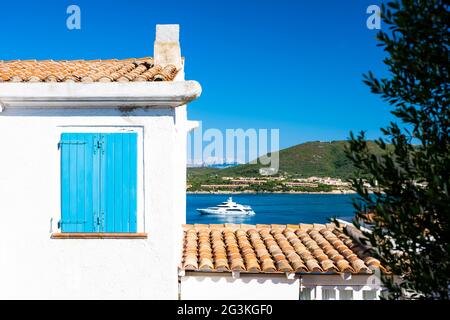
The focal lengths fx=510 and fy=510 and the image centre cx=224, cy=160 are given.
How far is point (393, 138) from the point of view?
444 cm

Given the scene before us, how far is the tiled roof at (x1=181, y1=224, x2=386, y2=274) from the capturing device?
8.51 metres

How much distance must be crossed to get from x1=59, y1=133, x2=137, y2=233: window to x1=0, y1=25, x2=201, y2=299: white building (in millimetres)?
15

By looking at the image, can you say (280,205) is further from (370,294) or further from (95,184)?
(95,184)

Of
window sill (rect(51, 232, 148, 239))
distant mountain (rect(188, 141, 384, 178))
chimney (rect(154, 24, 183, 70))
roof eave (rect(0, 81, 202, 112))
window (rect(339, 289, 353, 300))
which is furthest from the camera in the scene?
distant mountain (rect(188, 141, 384, 178))

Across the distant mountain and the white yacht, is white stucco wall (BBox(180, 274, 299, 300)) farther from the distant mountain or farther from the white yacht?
the white yacht

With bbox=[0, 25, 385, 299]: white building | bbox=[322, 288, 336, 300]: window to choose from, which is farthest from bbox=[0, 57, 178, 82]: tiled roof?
bbox=[322, 288, 336, 300]: window

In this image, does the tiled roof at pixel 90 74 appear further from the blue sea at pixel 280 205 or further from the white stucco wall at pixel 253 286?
the blue sea at pixel 280 205

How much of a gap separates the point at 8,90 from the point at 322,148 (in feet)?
304

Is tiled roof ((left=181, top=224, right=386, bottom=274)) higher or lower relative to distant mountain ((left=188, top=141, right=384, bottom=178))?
lower

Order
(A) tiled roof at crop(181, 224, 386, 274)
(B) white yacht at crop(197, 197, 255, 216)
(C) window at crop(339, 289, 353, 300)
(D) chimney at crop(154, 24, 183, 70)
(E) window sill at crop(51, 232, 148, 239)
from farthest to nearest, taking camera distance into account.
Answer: (B) white yacht at crop(197, 197, 255, 216), (D) chimney at crop(154, 24, 183, 70), (C) window at crop(339, 289, 353, 300), (A) tiled roof at crop(181, 224, 386, 274), (E) window sill at crop(51, 232, 148, 239)

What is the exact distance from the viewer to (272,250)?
30.8ft

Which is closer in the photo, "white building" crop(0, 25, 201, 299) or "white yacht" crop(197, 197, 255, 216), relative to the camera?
"white building" crop(0, 25, 201, 299)

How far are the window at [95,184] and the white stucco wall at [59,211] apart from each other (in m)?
0.13

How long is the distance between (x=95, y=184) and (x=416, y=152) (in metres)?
4.90
